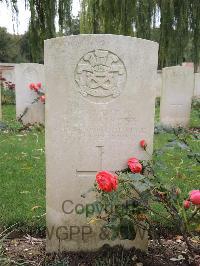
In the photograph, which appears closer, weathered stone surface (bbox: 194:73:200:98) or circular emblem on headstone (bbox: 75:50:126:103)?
circular emblem on headstone (bbox: 75:50:126:103)

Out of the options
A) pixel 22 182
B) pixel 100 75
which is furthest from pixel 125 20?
pixel 100 75

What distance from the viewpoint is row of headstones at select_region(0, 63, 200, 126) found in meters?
8.55

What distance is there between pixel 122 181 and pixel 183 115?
263 inches

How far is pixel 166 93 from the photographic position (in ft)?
28.4

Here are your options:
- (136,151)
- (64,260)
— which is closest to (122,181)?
(136,151)

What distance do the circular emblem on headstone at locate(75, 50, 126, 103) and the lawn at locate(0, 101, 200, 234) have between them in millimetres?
498

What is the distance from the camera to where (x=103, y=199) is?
2262 millimetres

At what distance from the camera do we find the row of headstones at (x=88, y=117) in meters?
2.70

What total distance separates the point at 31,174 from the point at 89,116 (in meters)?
2.11

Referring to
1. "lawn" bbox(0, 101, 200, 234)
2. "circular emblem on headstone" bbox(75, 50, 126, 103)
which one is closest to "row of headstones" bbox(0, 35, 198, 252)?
"circular emblem on headstone" bbox(75, 50, 126, 103)

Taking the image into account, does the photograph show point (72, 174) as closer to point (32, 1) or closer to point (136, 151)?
point (136, 151)

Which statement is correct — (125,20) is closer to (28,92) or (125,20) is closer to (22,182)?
(22,182)

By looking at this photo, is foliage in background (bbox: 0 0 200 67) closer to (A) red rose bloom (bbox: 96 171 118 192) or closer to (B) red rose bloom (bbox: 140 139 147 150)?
(B) red rose bloom (bbox: 140 139 147 150)

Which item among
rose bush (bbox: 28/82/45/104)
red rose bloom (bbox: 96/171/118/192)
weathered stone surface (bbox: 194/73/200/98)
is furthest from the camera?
weathered stone surface (bbox: 194/73/200/98)
